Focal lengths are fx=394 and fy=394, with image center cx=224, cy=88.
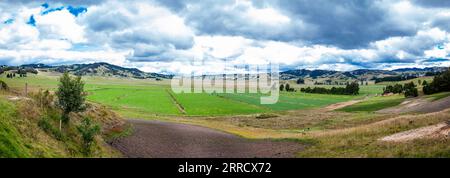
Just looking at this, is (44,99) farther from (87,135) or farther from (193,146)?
(193,146)

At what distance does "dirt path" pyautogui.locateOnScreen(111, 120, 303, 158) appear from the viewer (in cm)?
3978

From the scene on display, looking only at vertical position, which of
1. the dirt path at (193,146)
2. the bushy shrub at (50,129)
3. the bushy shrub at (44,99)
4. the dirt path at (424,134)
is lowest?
the dirt path at (193,146)

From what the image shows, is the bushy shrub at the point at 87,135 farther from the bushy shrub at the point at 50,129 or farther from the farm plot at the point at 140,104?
the farm plot at the point at 140,104

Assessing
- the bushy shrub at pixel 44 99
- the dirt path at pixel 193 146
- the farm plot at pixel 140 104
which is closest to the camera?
the dirt path at pixel 193 146

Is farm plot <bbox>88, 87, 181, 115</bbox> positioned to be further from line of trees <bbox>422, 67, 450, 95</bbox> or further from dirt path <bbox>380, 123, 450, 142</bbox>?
line of trees <bbox>422, 67, 450, 95</bbox>

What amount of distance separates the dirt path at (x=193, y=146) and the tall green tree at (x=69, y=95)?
18.7 feet

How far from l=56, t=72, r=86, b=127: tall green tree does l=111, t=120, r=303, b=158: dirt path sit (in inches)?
224

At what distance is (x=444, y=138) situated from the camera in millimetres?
30688

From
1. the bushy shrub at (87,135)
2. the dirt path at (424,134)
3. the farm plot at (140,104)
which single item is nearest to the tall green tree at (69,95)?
the bushy shrub at (87,135)

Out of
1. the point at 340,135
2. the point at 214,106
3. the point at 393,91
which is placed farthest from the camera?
the point at 393,91

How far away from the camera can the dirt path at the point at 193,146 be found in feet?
131

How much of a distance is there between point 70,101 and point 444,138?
111 feet
